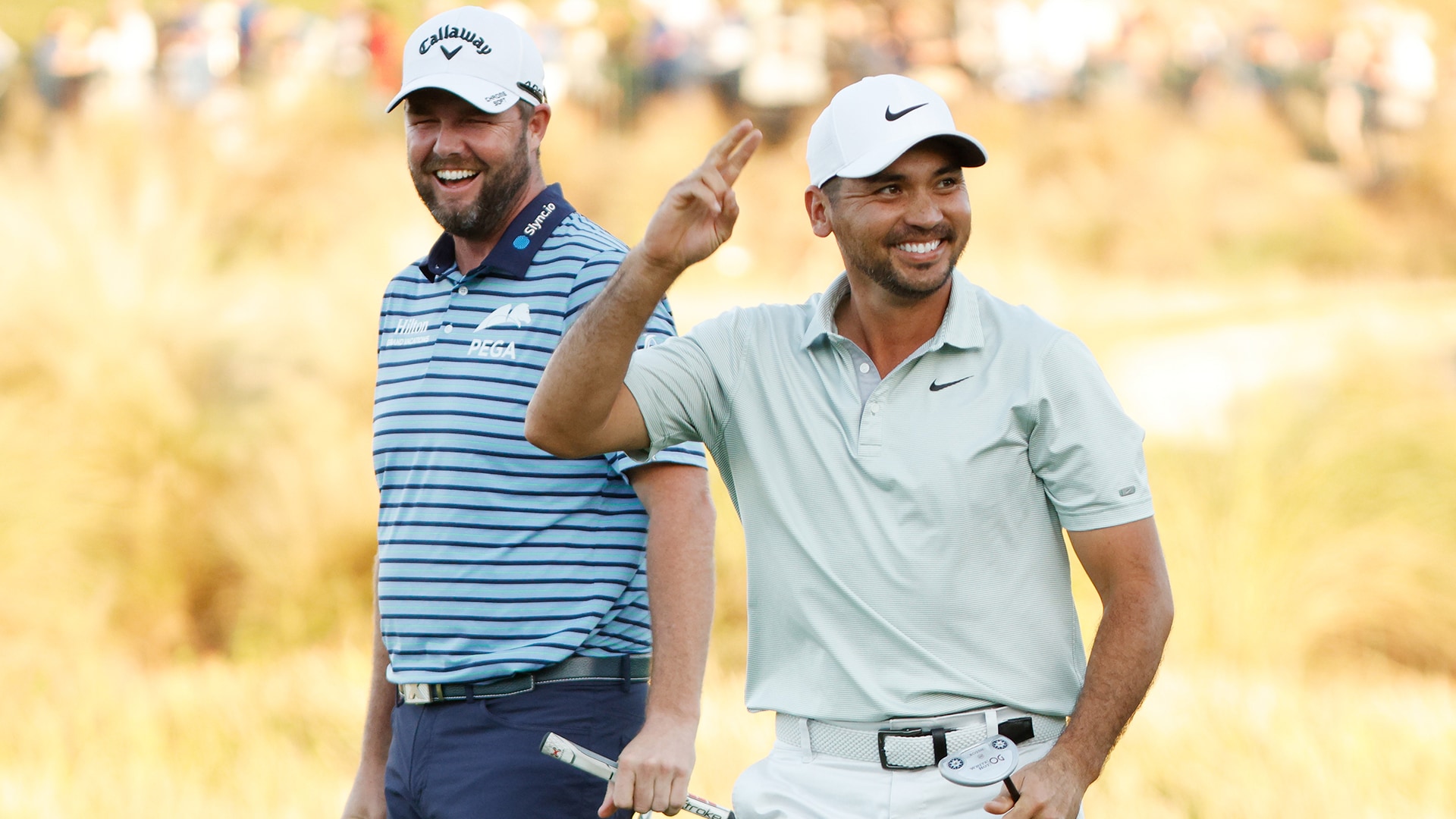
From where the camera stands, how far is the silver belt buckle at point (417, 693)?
317cm

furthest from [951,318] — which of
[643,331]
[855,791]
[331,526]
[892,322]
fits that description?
[331,526]

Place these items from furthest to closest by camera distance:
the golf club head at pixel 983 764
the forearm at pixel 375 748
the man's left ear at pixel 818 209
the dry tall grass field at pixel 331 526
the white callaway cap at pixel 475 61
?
1. the dry tall grass field at pixel 331 526
2. the forearm at pixel 375 748
3. the white callaway cap at pixel 475 61
4. the man's left ear at pixel 818 209
5. the golf club head at pixel 983 764

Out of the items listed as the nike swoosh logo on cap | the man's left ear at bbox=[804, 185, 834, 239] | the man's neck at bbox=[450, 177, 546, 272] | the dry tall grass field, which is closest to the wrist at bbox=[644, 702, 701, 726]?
the man's left ear at bbox=[804, 185, 834, 239]

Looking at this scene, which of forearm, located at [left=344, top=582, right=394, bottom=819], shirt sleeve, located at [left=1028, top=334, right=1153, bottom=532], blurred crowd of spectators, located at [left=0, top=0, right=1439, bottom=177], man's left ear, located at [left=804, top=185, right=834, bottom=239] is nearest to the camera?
shirt sleeve, located at [left=1028, top=334, right=1153, bottom=532]

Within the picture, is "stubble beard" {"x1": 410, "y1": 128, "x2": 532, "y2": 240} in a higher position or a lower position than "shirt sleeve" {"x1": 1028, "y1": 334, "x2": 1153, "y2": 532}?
higher

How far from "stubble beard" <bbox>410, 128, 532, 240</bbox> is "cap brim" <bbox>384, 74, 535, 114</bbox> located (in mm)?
107

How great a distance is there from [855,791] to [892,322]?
32.9 inches

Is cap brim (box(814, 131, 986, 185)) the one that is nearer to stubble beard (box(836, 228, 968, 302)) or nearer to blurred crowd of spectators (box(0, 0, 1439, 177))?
stubble beard (box(836, 228, 968, 302))

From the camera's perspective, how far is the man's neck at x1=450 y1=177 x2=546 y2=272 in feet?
10.9

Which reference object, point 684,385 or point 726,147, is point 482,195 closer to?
point 684,385

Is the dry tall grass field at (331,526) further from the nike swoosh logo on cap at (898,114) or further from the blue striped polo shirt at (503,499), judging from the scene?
the nike swoosh logo on cap at (898,114)

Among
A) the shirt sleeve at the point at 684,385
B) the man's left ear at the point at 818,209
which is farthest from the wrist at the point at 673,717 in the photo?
the man's left ear at the point at 818,209

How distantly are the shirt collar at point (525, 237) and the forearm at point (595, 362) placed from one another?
0.51m

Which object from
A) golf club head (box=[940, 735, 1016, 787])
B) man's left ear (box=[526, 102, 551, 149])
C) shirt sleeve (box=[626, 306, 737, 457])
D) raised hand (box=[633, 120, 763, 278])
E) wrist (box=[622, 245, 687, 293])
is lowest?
golf club head (box=[940, 735, 1016, 787])
